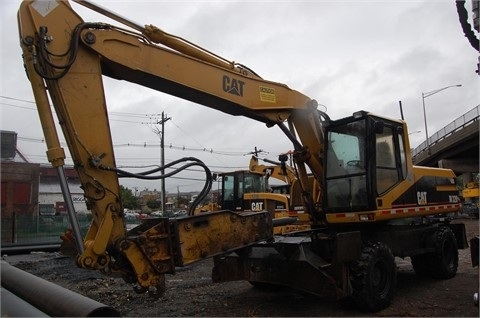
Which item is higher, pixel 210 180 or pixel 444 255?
pixel 210 180

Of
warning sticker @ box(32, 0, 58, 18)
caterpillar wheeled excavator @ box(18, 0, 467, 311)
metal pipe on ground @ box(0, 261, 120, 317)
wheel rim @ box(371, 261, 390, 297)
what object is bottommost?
wheel rim @ box(371, 261, 390, 297)

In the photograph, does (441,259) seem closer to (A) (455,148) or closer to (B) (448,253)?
(B) (448,253)

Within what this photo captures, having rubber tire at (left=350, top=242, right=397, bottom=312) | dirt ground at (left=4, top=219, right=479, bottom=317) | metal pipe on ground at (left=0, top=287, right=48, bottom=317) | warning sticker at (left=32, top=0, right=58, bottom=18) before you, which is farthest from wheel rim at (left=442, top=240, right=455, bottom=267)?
warning sticker at (left=32, top=0, right=58, bottom=18)

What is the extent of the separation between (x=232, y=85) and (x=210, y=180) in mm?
1472

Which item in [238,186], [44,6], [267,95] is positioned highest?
[44,6]

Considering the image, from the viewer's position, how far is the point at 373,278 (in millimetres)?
7051

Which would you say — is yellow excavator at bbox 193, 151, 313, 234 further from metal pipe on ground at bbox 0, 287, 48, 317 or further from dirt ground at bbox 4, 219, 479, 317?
metal pipe on ground at bbox 0, 287, 48, 317

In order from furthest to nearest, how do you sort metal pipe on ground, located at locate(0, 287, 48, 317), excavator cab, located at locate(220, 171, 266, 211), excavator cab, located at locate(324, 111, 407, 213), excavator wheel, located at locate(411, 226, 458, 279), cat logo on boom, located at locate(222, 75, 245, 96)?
excavator cab, located at locate(220, 171, 266, 211) → excavator wheel, located at locate(411, 226, 458, 279) → excavator cab, located at locate(324, 111, 407, 213) → cat logo on boom, located at locate(222, 75, 245, 96) → metal pipe on ground, located at locate(0, 287, 48, 317)

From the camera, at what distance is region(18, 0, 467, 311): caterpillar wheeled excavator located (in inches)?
209

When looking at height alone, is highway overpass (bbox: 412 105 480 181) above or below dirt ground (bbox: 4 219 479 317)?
above

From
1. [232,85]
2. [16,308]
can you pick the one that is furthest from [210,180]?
[16,308]

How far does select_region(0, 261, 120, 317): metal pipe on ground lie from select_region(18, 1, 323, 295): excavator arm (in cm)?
49

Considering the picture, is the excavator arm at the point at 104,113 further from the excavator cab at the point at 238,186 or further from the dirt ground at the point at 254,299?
the excavator cab at the point at 238,186

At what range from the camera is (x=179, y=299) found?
26.6 ft
